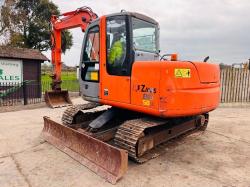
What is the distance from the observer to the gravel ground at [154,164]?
3.83 metres

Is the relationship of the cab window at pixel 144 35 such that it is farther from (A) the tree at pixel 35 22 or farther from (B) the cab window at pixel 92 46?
(A) the tree at pixel 35 22

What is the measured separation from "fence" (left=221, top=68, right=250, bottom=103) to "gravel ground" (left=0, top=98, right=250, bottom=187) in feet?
17.2

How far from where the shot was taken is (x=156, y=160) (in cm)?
469

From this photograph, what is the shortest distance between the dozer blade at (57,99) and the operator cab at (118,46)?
513cm

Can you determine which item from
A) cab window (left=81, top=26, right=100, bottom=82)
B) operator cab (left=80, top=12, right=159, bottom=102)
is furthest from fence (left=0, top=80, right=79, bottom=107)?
operator cab (left=80, top=12, right=159, bottom=102)

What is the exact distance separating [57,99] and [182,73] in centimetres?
744

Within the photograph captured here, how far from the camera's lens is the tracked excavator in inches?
162

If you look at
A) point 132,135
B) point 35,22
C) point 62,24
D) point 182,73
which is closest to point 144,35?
point 182,73

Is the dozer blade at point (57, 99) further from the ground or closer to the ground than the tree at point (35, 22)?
closer to the ground

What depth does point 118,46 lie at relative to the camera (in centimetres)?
474

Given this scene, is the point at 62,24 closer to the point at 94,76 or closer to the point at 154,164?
the point at 94,76

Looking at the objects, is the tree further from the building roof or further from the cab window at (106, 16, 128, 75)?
the cab window at (106, 16, 128, 75)

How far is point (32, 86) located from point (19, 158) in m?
10.4

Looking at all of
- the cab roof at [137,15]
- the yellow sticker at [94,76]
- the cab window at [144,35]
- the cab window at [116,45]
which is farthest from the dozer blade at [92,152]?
the cab roof at [137,15]
